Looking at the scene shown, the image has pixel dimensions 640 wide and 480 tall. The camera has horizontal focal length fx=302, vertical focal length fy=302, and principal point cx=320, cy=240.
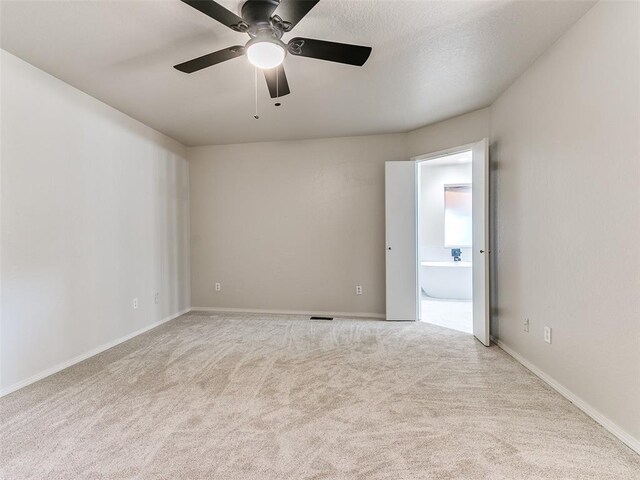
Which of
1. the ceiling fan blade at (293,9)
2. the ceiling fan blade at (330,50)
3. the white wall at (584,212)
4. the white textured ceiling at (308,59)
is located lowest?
the white wall at (584,212)

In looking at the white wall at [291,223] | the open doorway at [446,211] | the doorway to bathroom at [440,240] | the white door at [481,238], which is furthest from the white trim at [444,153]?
the open doorway at [446,211]

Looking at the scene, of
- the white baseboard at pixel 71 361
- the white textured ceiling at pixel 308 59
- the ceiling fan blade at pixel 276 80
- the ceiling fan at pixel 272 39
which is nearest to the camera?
the ceiling fan at pixel 272 39

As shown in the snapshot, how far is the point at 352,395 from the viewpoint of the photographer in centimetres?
203

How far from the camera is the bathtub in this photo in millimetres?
5059

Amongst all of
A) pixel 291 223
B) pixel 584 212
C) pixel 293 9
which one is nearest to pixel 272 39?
pixel 293 9

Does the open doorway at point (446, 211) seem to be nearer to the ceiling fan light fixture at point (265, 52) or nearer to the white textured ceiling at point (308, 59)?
the white textured ceiling at point (308, 59)

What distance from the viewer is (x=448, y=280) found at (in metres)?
5.13

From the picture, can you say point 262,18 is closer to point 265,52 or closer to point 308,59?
point 265,52

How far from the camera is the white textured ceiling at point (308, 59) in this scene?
5.77 ft

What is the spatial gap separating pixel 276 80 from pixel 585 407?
9.25ft

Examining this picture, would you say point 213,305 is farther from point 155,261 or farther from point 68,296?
point 68,296

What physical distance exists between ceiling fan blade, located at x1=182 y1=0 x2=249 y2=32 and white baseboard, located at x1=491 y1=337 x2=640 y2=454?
288 cm

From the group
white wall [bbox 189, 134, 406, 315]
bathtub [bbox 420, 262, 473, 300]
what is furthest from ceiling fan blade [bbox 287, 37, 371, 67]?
bathtub [bbox 420, 262, 473, 300]

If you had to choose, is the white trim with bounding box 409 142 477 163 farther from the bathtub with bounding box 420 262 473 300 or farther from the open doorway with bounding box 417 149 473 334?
the bathtub with bounding box 420 262 473 300
